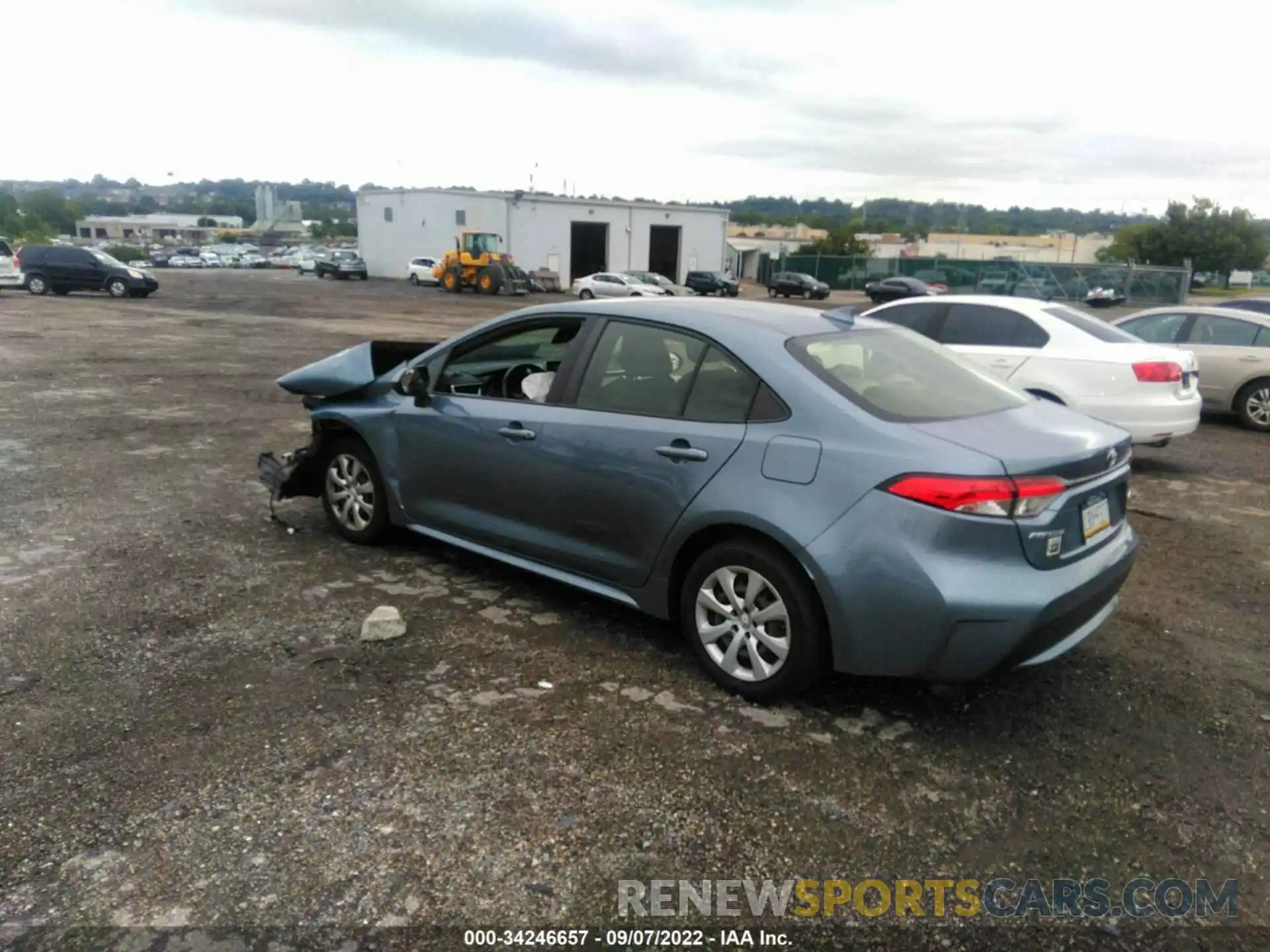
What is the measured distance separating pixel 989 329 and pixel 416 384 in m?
5.85

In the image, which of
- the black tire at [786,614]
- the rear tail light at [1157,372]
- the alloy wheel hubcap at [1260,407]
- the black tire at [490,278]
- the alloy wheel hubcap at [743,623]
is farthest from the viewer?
the black tire at [490,278]

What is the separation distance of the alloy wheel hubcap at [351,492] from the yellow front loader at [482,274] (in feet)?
118

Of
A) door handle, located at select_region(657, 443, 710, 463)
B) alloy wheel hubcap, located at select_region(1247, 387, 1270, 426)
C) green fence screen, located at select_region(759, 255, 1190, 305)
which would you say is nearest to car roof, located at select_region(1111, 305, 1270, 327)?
alloy wheel hubcap, located at select_region(1247, 387, 1270, 426)

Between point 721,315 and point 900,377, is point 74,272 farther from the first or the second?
point 900,377

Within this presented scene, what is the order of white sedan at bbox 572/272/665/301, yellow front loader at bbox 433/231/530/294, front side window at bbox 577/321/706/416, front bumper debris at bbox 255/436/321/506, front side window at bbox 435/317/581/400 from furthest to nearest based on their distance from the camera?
yellow front loader at bbox 433/231/530/294
white sedan at bbox 572/272/665/301
front bumper debris at bbox 255/436/321/506
front side window at bbox 435/317/581/400
front side window at bbox 577/321/706/416

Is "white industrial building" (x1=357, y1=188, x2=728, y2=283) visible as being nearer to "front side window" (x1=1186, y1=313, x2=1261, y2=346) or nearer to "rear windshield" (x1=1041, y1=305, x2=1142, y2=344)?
"front side window" (x1=1186, y1=313, x2=1261, y2=346)

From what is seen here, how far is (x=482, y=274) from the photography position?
41.0m

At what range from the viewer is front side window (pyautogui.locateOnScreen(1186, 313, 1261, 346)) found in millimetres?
10797

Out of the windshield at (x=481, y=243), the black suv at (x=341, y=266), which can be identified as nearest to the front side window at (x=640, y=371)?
the windshield at (x=481, y=243)

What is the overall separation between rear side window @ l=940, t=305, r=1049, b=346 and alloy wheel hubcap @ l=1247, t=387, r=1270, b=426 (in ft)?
14.9

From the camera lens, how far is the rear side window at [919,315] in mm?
A: 8859

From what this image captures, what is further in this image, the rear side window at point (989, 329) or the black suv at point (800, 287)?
the black suv at point (800, 287)

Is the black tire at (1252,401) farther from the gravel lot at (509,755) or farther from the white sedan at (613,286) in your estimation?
the white sedan at (613,286)

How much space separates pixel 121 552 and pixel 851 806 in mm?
4481
